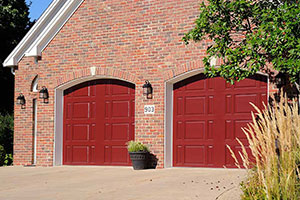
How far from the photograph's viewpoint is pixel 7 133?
59.9 ft

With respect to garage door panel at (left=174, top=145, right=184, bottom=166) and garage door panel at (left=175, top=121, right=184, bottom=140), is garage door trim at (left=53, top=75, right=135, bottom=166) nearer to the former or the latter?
garage door panel at (left=175, top=121, right=184, bottom=140)

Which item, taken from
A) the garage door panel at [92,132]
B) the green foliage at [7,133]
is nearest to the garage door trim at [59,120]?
the garage door panel at [92,132]

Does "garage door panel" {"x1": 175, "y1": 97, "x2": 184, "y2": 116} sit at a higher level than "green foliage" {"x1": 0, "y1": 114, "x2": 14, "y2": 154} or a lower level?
higher

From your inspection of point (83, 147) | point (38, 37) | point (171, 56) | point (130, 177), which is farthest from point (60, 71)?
point (130, 177)

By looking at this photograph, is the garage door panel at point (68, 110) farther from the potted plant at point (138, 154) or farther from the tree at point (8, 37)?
the tree at point (8, 37)

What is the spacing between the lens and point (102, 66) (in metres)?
15.4

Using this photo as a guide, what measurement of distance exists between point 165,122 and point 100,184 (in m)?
3.60

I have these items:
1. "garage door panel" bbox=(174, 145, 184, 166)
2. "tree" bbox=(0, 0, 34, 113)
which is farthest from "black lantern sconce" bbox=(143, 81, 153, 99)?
"tree" bbox=(0, 0, 34, 113)

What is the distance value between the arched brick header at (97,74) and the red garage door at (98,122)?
354mm

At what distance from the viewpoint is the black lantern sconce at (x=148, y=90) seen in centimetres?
1434

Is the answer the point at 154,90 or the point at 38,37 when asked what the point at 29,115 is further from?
the point at 154,90

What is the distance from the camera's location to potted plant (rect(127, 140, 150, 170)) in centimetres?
1390

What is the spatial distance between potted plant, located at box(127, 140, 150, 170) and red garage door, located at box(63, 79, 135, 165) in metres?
1.04

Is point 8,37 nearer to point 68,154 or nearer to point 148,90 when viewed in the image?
point 68,154
